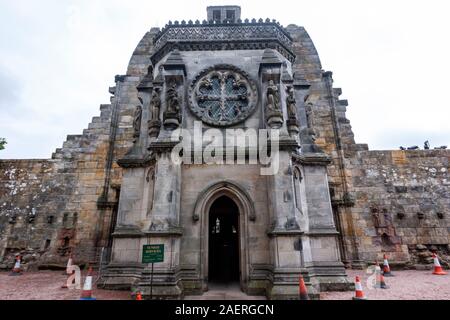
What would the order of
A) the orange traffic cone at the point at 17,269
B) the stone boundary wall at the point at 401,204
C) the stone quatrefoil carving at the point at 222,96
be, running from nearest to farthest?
the stone quatrefoil carving at the point at 222,96, the orange traffic cone at the point at 17,269, the stone boundary wall at the point at 401,204

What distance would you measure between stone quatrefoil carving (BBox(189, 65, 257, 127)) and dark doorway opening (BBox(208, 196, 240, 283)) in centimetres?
335

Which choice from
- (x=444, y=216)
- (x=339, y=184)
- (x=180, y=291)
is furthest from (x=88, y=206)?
(x=444, y=216)

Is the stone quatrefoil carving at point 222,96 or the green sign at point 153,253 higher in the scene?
the stone quatrefoil carving at point 222,96

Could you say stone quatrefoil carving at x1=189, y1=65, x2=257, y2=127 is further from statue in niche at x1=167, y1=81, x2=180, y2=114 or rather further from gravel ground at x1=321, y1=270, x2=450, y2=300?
gravel ground at x1=321, y1=270, x2=450, y2=300

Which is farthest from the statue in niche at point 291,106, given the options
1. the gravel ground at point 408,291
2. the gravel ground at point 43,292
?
the gravel ground at point 43,292

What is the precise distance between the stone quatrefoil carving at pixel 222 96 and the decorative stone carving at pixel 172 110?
70 cm

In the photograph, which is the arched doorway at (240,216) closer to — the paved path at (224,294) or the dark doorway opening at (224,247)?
the paved path at (224,294)

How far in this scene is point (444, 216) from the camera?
43.0 feet

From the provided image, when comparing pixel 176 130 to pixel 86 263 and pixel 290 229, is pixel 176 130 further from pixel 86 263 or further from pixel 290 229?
pixel 86 263

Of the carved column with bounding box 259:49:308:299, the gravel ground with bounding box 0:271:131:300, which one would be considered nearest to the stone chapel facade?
the carved column with bounding box 259:49:308:299

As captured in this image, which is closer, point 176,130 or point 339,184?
point 176,130

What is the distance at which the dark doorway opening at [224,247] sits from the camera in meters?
10.4
